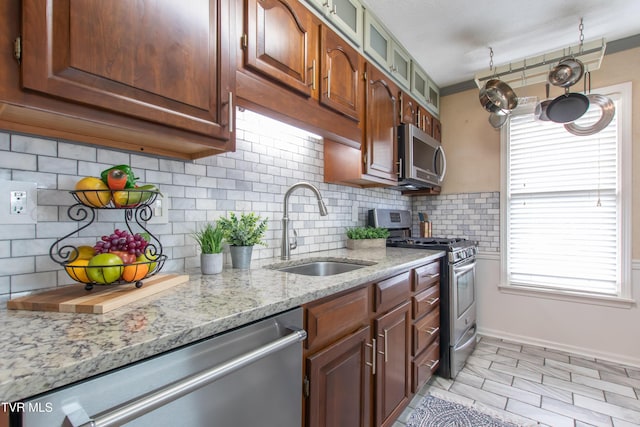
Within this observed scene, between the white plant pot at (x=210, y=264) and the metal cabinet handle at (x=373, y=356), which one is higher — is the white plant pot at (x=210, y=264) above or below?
above

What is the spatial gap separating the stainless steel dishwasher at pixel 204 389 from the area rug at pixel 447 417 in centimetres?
114

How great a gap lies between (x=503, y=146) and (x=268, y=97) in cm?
259

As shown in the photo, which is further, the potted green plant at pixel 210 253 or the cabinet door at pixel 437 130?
the cabinet door at pixel 437 130

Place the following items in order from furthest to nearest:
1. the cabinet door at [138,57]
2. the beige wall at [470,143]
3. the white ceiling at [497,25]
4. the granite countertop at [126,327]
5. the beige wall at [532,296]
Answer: the beige wall at [470,143], the beige wall at [532,296], the white ceiling at [497,25], the cabinet door at [138,57], the granite countertop at [126,327]

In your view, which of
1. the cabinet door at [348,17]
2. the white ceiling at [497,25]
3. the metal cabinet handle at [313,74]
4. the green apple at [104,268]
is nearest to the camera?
the green apple at [104,268]

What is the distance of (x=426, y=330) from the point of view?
6.46 feet

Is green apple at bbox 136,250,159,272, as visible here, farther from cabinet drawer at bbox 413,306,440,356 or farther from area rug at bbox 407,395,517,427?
area rug at bbox 407,395,517,427

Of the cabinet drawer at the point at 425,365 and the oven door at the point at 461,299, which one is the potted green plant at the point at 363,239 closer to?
the oven door at the point at 461,299

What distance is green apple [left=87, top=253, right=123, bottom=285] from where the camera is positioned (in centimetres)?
80

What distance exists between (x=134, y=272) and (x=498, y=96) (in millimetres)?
2786

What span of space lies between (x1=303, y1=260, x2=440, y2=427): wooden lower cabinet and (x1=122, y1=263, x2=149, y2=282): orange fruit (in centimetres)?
52

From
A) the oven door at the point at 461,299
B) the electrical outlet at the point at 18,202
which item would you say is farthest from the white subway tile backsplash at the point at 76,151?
the oven door at the point at 461,299

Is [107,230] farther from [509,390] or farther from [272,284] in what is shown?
[509,390]

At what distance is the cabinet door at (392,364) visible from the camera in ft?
4.71
